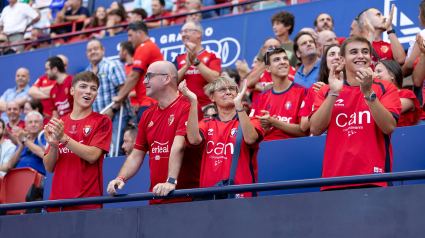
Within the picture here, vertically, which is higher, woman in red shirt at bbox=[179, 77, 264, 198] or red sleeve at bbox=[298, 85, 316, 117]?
red sleeve at bbox=[298, 85, 316, 117]

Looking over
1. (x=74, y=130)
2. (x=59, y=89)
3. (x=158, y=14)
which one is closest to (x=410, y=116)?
(x=74, y=130)

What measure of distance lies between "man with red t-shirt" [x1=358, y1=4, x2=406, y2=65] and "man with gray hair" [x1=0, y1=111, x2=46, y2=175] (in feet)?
14.1

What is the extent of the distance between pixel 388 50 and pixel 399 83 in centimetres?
126

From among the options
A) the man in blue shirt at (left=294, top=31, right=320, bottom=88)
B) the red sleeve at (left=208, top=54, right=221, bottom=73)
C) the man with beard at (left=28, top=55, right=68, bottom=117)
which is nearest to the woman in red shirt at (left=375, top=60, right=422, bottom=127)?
the man in blue shirt at (left=294, top=31, right=320, bottom=88)

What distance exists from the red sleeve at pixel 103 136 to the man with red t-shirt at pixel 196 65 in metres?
1.80

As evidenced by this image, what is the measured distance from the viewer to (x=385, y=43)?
5.74 metres

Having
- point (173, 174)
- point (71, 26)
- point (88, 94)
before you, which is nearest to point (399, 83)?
point (173, 174)

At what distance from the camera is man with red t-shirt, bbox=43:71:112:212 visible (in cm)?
397

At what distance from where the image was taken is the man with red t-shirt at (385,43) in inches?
209

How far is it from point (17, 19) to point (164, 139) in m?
9.16

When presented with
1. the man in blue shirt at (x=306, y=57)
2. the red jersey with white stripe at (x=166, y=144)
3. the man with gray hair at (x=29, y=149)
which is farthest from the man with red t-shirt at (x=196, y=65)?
the man with gray hair at (x=29, y=149)

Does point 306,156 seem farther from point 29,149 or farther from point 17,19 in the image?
point 17,19

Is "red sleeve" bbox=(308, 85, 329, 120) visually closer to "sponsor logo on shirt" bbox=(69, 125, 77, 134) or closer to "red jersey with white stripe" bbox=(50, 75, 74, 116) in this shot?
"sponsor logo on shirt" bbox=(69, 125, 77, 134)

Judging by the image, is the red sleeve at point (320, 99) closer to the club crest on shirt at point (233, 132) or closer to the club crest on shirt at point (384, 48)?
the club crest on shirt at point (233, 132)
